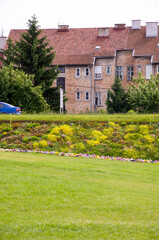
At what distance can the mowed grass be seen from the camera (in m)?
5.78

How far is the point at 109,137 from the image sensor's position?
1672 centimetres

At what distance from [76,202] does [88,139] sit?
9465 millimetres

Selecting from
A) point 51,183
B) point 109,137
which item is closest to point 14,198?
point 51,183

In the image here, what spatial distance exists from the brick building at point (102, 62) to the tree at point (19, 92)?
22210mm

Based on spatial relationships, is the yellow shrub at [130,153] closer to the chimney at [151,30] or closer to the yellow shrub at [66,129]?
the yellow shrub at [66,129]

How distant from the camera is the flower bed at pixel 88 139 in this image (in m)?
15.2

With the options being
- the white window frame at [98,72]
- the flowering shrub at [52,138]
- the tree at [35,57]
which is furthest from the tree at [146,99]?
the white window frame at [98,72]

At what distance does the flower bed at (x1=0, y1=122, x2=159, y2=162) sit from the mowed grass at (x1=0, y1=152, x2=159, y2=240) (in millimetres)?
4359

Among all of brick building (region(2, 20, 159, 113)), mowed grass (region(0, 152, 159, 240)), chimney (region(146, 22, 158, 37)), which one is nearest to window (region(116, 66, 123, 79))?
brick building (region(2, 20, 159, 113))

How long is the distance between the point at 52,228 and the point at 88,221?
2.03 feet

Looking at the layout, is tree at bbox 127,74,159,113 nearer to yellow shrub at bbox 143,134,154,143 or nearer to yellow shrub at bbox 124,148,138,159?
yellow shrub at bbox 143,134,154,143

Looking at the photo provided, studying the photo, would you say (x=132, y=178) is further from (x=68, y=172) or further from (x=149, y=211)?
(x=149, y=211)

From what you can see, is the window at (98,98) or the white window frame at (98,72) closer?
the window at (98,98)

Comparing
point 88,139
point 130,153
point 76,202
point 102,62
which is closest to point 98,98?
point 102,62
